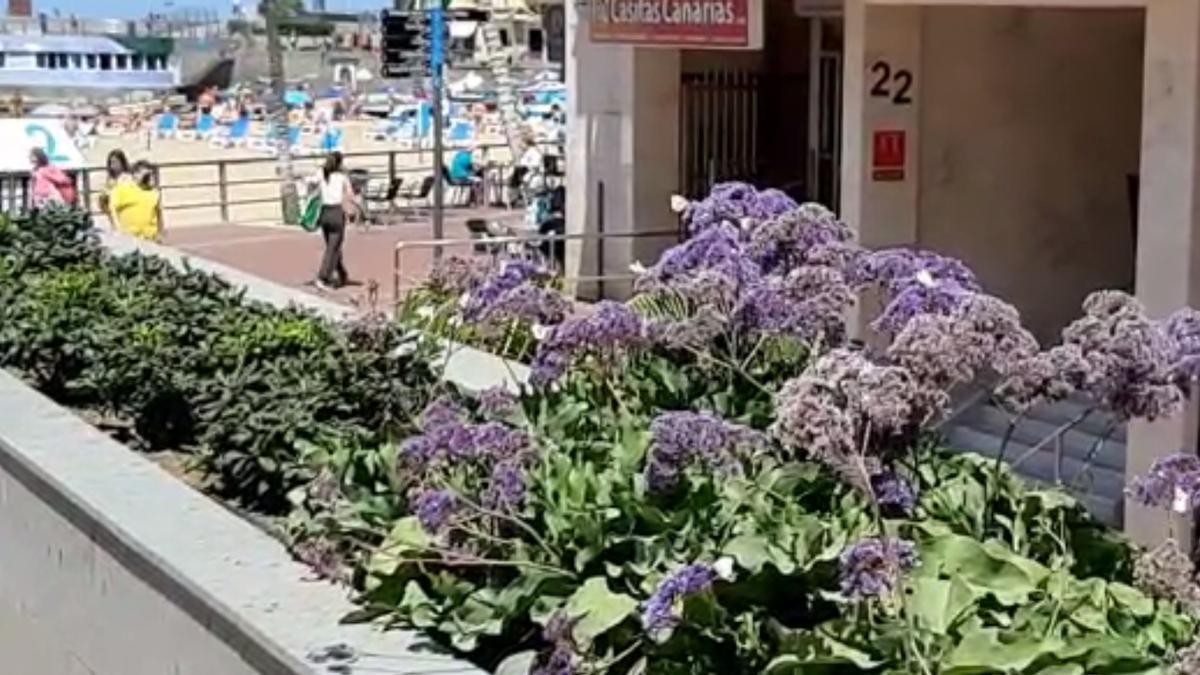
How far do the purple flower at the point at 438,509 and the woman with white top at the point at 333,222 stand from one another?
1815cm

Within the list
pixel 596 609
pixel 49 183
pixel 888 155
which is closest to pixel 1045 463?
pixel 888 155

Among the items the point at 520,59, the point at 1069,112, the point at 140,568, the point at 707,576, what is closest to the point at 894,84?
the point at 1069,112

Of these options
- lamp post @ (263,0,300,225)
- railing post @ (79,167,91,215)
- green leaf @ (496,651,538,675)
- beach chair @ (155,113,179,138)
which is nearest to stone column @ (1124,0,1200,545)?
green leaf @ (496,651,538,675)

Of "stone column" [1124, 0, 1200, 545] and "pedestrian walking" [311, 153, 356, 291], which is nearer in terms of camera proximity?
"stone column" [1124, 0, 1200, 545]

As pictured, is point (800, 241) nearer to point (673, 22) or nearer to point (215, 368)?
point (215, 368)

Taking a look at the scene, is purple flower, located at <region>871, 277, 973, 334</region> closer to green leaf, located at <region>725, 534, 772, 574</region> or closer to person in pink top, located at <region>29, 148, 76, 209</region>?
green leaf, located at <region>725, 534, 772, 574</region>

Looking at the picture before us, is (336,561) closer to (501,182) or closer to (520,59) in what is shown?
(501,182)

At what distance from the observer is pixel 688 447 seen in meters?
3.51

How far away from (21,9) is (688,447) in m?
134

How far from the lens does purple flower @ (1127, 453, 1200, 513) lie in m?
3.33

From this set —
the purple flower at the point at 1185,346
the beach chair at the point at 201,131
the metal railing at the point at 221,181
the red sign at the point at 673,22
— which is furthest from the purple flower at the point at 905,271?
the beach chair at the point at 201,131

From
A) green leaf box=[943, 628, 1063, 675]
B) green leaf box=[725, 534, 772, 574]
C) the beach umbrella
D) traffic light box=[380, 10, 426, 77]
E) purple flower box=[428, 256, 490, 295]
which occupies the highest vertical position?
traffic light box=[380, 10, 426, 77]

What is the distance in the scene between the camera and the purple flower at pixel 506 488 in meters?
3.61

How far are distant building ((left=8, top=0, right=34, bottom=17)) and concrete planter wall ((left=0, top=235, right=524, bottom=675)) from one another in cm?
12479
